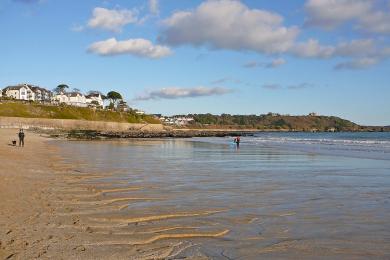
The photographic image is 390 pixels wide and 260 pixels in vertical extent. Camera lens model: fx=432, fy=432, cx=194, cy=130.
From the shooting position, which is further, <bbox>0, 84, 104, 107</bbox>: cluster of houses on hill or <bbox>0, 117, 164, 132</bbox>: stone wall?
<bbox>0, 84, 104, 107</bbox>: cluster of houses on hill

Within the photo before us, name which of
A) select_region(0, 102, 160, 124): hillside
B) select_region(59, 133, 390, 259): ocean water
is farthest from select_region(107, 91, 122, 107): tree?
select_region(59, 133, 390, 259): ocean water

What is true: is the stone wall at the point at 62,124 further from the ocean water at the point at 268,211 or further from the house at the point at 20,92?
the ocean water at the point at 268,211

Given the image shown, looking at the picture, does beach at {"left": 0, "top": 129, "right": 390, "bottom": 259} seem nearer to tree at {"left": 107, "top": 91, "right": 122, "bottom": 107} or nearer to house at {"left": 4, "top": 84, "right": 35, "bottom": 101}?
house at {"left": 4, "top": 84, "right": 35, "bottom": 101}

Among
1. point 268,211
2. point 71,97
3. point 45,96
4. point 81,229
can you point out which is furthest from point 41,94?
point 81,229

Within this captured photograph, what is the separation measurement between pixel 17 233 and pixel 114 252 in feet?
6.61

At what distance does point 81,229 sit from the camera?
8.31m

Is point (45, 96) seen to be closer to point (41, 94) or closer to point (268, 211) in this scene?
point (41, 94)

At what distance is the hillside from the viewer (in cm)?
10844

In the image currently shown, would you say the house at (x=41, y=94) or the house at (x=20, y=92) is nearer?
the house at (x=20, y=92)

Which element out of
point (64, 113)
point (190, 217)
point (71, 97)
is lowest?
point (190, 217)

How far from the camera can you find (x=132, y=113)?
522 ft

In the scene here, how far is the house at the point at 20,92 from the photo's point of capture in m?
155

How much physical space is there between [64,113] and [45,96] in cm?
5571

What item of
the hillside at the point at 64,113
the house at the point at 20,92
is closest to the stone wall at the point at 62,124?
the hillside at the point at 64,113
